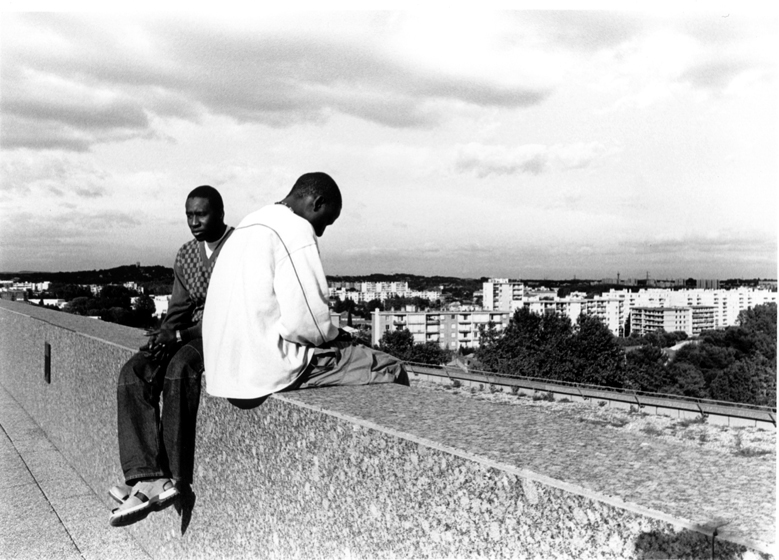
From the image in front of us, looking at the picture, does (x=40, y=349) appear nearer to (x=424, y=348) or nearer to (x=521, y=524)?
(x=521, y=524)

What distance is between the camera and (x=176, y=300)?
3523 millimetres

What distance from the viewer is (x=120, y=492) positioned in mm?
3010

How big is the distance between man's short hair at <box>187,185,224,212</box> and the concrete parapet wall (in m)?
0.88

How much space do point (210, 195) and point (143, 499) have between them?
→ 1.47m

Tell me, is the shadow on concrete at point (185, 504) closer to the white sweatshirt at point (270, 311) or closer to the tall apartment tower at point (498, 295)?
the white sweatshirt at point (270, 311)

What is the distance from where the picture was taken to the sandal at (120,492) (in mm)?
2977

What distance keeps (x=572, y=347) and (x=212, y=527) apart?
7841 cm

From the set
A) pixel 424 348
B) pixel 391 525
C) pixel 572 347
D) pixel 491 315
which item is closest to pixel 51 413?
pixel 391 525

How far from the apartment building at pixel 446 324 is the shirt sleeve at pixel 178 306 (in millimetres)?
122625

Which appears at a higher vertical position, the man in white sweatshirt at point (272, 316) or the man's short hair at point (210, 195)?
the man's short hair at point (210, 195)

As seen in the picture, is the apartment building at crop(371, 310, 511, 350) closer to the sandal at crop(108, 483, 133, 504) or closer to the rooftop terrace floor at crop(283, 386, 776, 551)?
the sandal at crop(108, 483, 133, 504)

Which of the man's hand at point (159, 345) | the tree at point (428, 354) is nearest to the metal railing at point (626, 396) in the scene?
the tree at point (428, 354)

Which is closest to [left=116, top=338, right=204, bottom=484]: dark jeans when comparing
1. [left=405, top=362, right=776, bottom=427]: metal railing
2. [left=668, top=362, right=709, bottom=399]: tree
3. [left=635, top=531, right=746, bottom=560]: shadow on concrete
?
[left=635, top=531, right=746, bottom=560]: shadow on concrete


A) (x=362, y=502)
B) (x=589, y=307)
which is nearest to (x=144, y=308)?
(x=362, y=502)
